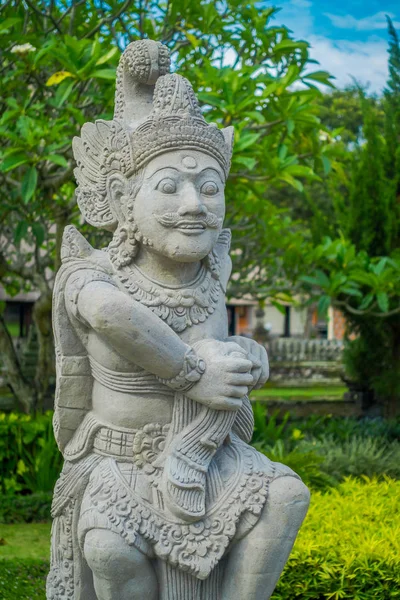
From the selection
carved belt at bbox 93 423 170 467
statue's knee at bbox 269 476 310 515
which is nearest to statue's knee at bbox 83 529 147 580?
carved belt at bbox 93 423 170 467

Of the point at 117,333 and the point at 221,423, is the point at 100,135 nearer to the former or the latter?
the point at 117,333

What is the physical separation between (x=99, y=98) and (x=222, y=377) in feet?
12.2

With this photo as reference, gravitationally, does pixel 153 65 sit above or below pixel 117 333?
above

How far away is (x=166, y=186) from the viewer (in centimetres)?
303

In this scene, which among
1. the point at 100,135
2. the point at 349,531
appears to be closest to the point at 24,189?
the point at 100,135

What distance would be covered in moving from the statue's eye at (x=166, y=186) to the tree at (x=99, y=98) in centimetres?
221

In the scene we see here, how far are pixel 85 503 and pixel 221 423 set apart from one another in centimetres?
59

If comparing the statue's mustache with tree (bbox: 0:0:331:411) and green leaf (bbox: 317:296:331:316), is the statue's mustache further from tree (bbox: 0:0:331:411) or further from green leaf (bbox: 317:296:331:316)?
green leaf (bbox: 317:296:331:316)

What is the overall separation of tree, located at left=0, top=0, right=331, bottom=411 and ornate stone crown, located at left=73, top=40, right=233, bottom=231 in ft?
6.05

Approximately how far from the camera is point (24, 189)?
17.3 ft

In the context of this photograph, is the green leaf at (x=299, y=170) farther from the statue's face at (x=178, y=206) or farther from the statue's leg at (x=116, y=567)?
the statue's leg at (x=116, y=567)

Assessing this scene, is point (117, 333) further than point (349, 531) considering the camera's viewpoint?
No

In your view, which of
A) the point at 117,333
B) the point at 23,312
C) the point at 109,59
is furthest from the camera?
the point at 23,312

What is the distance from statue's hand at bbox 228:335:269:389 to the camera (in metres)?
3.19
